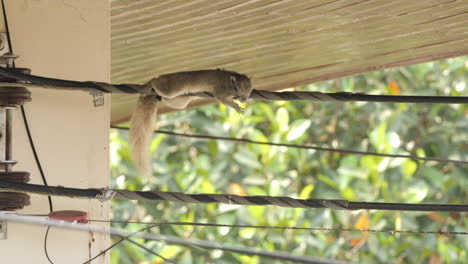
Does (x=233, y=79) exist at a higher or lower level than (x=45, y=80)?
higher

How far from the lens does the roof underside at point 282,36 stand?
3.45m

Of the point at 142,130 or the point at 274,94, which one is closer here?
the point at 274,94

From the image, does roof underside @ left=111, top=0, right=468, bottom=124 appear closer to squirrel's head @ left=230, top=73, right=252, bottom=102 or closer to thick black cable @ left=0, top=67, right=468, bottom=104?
squirrel's head @ left=230, top=73, right=252, bottom=102

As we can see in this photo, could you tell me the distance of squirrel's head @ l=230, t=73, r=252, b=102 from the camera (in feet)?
11.3

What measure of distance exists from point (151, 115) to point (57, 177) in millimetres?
627

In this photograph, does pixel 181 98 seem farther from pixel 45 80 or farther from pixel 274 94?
pixel 45 80

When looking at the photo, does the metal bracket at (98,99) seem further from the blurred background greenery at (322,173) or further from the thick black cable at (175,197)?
the blurred background greenery at (322,173)

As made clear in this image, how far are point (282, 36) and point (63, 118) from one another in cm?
127

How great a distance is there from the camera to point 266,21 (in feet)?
12.0

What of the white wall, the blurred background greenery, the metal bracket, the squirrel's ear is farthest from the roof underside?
the blurred background greenery

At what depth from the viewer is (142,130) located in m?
3.49

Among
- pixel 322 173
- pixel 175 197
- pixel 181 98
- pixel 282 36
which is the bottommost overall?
pixel 175 197

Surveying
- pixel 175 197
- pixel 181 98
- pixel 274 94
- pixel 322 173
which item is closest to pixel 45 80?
pixel 175 197

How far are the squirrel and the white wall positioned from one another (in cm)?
38
